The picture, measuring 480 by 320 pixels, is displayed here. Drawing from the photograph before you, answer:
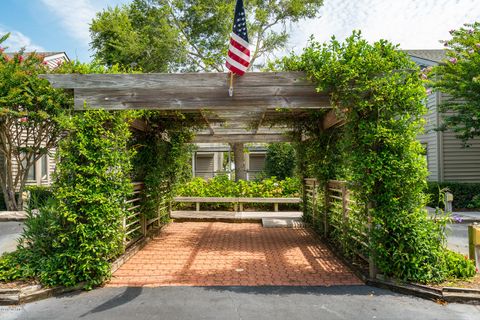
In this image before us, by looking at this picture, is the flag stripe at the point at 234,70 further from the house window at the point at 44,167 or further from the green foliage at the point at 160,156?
the house window at the point at 44,167

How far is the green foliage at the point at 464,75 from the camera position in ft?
35.7

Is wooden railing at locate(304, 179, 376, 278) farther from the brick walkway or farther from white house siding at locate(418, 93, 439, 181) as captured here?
white house siding at locate(418, 93, 439, 181)

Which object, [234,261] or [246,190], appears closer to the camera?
[234,261]

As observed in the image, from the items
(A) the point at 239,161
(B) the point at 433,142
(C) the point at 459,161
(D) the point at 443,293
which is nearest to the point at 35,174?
(A) the point at 239,161

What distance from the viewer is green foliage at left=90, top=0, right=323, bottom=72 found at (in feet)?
61.6

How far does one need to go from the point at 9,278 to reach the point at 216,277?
275cm

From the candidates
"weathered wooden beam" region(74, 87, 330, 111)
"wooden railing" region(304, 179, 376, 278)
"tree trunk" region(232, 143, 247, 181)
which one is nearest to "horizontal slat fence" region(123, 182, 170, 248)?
"weathered wooden beam" region(74, 87, 330, 111)

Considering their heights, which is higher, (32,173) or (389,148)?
(389,148)

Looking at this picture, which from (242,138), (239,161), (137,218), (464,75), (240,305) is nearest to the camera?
(240,305)

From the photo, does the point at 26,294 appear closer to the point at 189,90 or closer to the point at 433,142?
the point at 189,90

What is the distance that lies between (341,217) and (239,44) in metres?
3.60

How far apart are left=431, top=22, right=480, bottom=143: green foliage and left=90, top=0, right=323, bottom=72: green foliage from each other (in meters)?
8.87

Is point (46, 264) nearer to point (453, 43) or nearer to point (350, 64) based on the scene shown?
point (350, 64)

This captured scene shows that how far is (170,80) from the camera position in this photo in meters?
5.32
